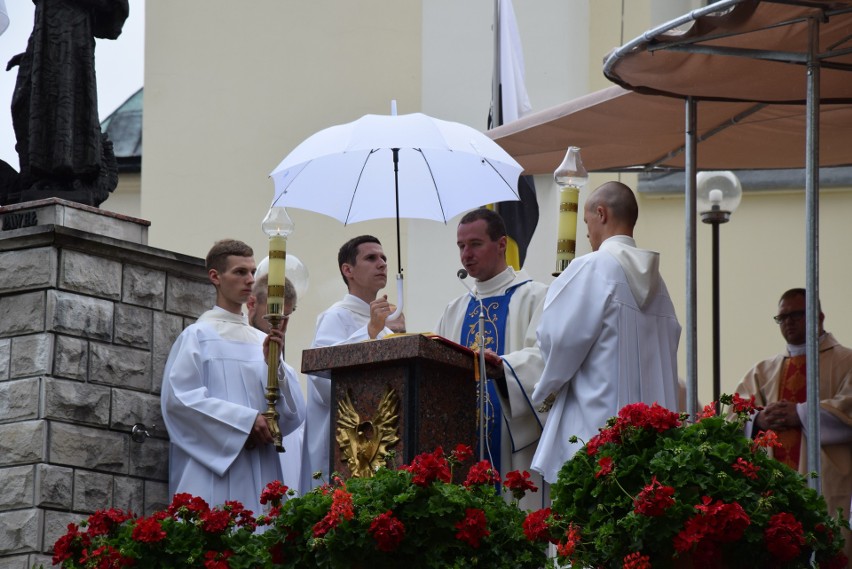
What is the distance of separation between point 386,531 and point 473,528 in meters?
0.34

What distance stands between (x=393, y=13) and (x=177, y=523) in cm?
838

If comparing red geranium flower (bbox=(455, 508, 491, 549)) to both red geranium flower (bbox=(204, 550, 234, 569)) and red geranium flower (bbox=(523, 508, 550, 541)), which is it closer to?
red geranium flower (bbox=(523, 508, 550, 541))

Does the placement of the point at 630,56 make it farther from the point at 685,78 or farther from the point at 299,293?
the point at 299,293

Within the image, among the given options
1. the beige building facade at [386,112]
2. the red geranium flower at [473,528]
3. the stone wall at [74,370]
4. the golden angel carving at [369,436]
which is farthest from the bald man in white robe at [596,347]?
the beige building facade at [386,112]

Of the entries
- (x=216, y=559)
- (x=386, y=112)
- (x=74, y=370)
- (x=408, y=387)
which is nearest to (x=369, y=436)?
(x=408, y=387)

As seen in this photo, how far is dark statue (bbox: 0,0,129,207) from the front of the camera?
970 cm

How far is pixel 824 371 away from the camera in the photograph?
33.5 ft

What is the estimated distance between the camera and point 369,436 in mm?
7980

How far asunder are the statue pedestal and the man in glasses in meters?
2.22

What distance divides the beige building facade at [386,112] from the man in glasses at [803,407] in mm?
3035

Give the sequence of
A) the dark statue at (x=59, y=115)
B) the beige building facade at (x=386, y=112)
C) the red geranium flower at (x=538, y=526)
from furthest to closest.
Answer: the beige building facade at (x=386, y=112) < the dark statue at (x=59, y=115) < the red geranium flower at (x=538, y=526)

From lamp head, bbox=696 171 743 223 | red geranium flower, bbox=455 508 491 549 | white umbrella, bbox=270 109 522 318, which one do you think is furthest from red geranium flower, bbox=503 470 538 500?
lamp head, bbox=696 171 743 223

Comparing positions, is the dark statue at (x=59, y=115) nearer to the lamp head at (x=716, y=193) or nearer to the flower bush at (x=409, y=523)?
the flower bush at (x=409, y=523)

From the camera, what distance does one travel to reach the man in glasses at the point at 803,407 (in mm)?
9781
